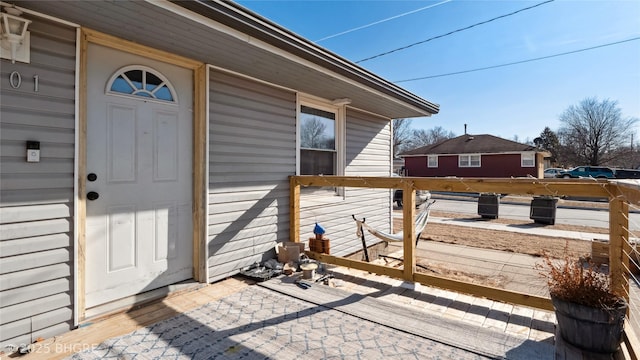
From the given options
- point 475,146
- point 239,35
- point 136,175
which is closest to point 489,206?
point 239,35

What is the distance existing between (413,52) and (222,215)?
28.3 feet

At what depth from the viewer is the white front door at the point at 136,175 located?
8.26 feet

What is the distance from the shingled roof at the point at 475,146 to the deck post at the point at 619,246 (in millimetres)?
21123

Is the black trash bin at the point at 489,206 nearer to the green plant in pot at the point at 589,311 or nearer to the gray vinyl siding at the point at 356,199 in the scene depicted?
the gray vinyl siding at the point at 356,199

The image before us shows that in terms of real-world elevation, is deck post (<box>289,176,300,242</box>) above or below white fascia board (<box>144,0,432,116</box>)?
below

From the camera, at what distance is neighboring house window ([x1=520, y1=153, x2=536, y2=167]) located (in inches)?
778

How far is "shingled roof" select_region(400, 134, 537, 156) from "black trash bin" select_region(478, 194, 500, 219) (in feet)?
39.8

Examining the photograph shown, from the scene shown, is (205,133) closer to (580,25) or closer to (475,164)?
(580,25)

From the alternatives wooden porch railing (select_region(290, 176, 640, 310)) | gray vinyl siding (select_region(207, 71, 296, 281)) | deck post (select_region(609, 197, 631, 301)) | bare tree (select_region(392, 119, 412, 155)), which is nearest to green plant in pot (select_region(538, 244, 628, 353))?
deck post (select_region(609, 197, 631, 301))

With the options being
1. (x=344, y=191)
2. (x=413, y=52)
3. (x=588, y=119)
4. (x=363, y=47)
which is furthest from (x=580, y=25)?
(x=588, y=119)

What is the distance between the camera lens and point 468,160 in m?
22.3

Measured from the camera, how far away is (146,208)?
112 inches

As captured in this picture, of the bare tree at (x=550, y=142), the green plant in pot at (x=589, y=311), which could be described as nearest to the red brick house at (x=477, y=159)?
the bare tree at (x=550, y=142)

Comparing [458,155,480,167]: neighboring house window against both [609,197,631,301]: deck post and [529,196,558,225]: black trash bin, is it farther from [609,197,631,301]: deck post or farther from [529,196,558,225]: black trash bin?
[609,197,631,301]: deck post
